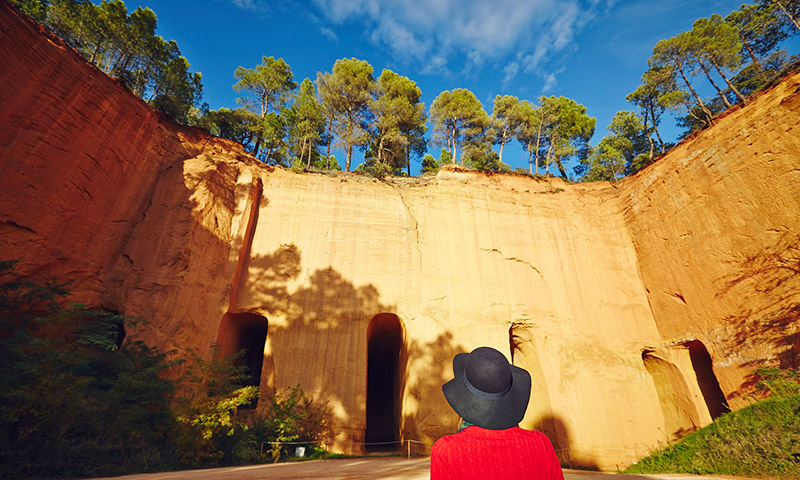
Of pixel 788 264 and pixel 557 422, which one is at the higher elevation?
pixel 788 264

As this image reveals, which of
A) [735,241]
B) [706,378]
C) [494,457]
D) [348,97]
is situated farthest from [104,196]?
[706,378]

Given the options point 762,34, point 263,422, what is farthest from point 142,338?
point 762,34

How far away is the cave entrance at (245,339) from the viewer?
11.0 meters

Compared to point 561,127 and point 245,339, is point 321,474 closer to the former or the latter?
point 245,339

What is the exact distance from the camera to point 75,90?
9773 mm

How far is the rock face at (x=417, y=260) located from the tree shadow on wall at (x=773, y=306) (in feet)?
0.18

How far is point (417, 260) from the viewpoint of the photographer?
1322 centimetres

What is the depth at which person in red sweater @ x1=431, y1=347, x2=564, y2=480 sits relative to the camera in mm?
1479

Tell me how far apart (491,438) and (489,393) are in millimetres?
198

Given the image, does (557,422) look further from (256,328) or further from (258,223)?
(258,223)

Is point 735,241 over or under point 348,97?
under

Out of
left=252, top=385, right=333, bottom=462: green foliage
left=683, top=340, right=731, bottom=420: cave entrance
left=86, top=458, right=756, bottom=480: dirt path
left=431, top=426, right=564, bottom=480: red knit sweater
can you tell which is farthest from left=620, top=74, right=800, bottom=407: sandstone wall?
left=431, top=426, right=564, bottom=480: red knit sweater

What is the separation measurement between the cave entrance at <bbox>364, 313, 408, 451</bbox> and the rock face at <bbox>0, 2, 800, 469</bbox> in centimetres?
43

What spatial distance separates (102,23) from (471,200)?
2216 cm
